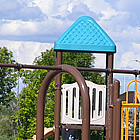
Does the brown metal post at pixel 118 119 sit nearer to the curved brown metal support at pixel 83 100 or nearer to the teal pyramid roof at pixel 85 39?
the curved brown metal support at pixel 83 100

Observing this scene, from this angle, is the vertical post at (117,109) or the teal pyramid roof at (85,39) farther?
the teal pyramid roof at (85,39)

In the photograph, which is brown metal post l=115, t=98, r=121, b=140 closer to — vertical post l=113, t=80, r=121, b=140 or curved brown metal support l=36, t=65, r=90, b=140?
vertical post l=113, t=80, r=121, b=140

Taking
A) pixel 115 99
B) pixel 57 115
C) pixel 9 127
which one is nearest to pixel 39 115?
pixel 115 99

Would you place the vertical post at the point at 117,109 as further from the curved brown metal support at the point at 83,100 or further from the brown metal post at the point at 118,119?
the curved brown metal support at the point at 83,100

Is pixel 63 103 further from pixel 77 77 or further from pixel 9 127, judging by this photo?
pixel 9 127

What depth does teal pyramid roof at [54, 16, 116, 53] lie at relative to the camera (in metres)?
11.7

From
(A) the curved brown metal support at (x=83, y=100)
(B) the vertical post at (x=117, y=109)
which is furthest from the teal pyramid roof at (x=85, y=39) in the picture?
(A) the curved brown metal support at (x=83, y=100)

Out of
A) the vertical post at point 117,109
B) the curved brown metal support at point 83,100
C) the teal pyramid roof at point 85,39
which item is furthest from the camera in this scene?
the teal pyramid roof at point 85,39

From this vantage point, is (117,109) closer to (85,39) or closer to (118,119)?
(118,119)

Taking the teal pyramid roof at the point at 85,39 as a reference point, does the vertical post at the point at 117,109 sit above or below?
below

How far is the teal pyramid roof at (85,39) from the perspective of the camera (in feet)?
38.5

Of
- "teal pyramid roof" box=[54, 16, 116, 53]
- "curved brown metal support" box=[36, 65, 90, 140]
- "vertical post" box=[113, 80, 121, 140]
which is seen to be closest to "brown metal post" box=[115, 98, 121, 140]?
"vertical post" box=[113, 80, 121, 140]

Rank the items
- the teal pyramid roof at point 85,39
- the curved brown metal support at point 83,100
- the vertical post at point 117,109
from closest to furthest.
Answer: the curved brown metal support at point 83,100
the vertical post at point 117,109
the teal pyramid roof at point 85,39

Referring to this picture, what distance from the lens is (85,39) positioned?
11.8 m
